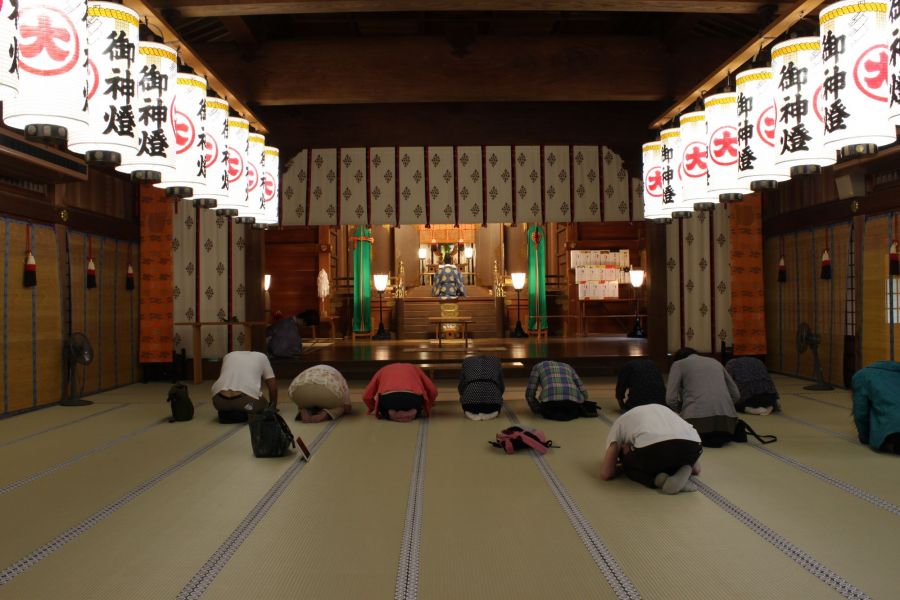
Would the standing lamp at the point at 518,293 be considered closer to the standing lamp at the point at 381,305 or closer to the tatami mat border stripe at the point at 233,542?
the standing lamp at the point at 381,305

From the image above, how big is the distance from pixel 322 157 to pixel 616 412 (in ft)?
19.9

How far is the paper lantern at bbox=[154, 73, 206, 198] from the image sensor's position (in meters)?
4.72

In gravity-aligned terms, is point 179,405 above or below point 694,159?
below

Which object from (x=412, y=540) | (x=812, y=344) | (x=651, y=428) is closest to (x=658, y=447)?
(x=651, y=428)

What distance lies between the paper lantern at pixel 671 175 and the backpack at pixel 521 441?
8.95 feet

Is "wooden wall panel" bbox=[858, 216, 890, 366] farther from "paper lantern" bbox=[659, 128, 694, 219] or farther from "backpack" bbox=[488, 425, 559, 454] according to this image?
"backpack" bbox=[488, 425, 559, 454]

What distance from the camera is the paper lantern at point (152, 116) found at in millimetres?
4152

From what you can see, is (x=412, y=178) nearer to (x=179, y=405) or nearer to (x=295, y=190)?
(x=295, y=190)

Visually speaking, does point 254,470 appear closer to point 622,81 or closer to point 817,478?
point 817,478

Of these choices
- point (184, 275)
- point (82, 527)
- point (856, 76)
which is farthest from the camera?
point (184, 275)

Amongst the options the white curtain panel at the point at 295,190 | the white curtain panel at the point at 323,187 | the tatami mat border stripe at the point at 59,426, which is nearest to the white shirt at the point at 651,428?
the tatami mat border stripe at the point at 59,426

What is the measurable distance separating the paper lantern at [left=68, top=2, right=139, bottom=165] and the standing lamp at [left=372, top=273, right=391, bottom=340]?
11927 mm

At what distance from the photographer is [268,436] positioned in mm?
4863

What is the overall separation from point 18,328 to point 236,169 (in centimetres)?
Result: 362
